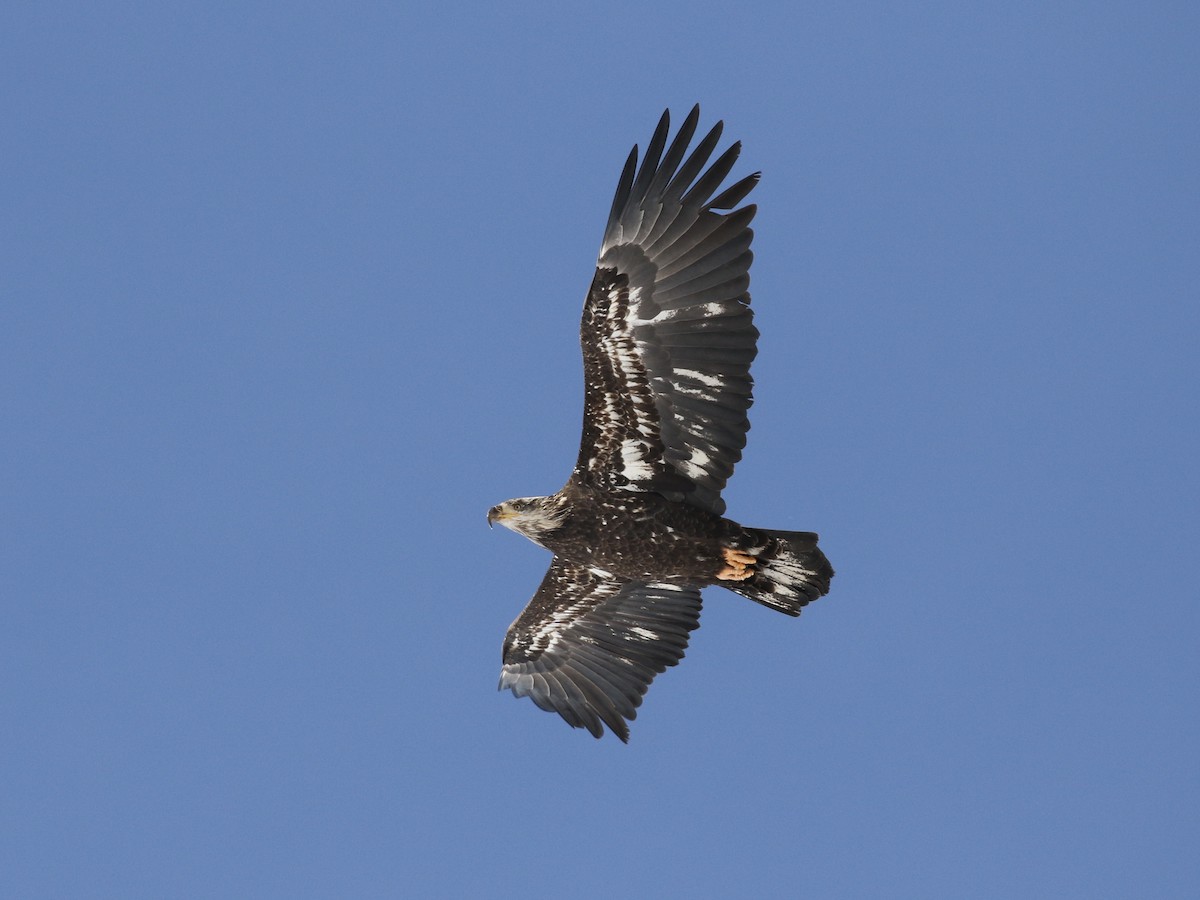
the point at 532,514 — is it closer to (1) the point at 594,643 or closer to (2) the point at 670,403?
(2) the point at 670,403

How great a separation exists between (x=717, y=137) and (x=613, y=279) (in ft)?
5.21

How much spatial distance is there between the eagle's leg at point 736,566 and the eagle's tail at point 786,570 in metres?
0.05

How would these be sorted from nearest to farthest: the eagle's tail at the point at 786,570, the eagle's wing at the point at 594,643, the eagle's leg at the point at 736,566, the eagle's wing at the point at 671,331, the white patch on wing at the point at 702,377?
the eagle's wing at the point at 671,331 < the white patch on wing at the point at 702,377 < the eagle's tail at the point at 786,570 < the eagle's leg at the point at 736,566 < the eagle's wing at the point at 594,643

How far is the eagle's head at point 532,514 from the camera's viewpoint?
13.8 m

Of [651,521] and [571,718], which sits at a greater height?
[651,521]

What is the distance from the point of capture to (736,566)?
13680 mm

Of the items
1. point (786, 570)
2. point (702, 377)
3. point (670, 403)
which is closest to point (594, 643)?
point (786, 570)

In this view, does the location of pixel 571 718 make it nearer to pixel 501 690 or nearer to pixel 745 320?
pixel 501 690

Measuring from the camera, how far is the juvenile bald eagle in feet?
41.5

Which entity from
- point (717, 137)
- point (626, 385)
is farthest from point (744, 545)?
point (717, 137)

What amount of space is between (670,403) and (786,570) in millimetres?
2002

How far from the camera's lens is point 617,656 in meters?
15.5

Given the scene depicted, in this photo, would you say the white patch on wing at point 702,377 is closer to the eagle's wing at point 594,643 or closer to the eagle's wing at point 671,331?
the eagle's wing at point 671,331

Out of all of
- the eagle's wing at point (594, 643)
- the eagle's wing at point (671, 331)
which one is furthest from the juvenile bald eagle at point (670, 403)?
the eagle's wing at point (594, 643)
